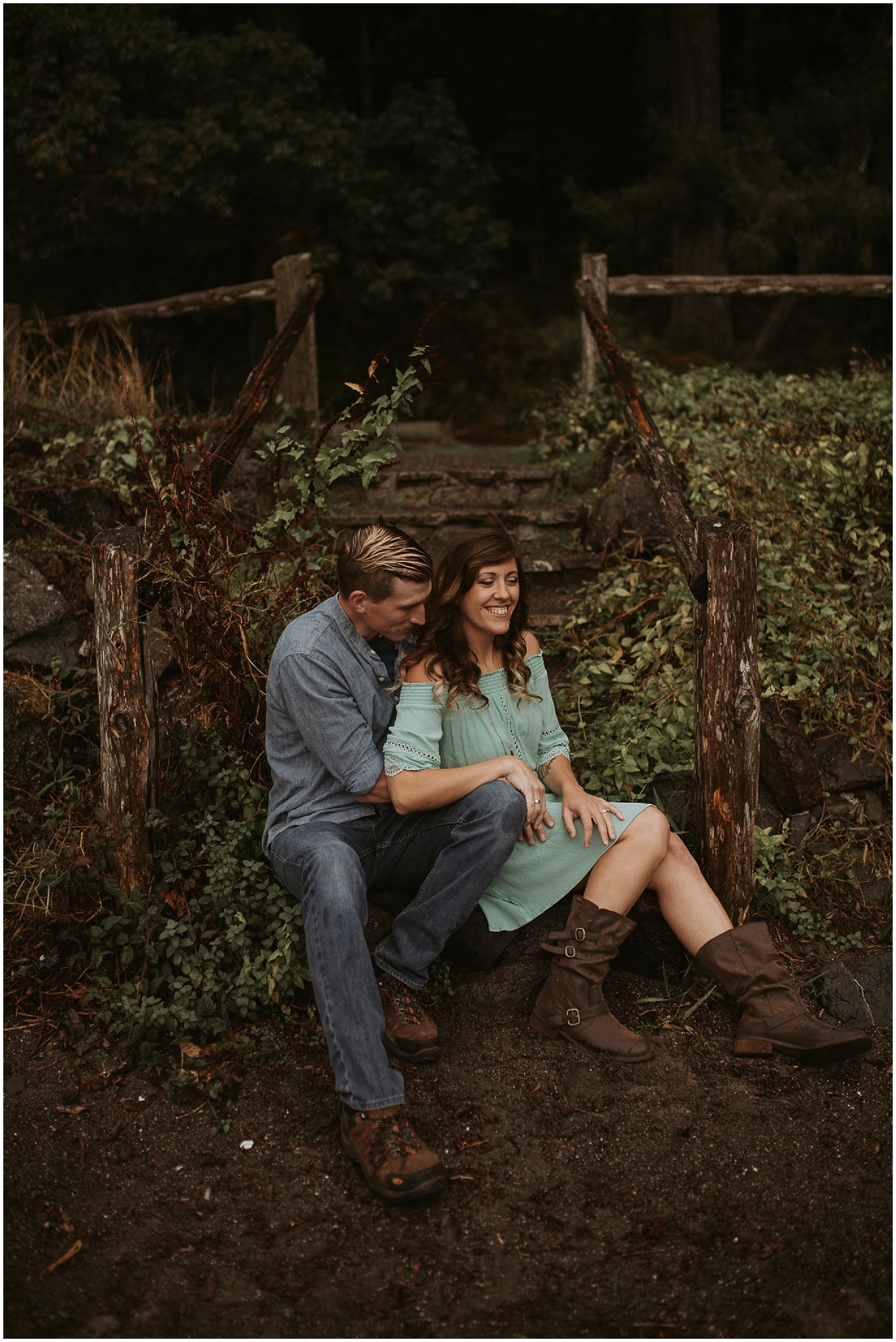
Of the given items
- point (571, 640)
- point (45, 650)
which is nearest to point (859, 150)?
point (571, 640)

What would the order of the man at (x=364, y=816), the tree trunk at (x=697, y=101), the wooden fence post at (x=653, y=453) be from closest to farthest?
1. the man at (x=364, y=816)
2. the wooden fence post at (x=653, y=453)
3. the tree trunk at (x=697, y=101)

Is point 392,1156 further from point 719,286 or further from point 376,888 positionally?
point 719,286

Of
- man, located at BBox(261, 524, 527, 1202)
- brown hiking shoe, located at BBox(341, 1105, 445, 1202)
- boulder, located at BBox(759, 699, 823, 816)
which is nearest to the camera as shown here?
brown hiking shoe, located at BBox(341, 1105, 445, 1202)

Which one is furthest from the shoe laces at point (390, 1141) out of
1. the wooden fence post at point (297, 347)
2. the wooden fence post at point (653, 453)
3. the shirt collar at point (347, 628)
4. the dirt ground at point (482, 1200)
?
the wooden fence post at point (297, 347)

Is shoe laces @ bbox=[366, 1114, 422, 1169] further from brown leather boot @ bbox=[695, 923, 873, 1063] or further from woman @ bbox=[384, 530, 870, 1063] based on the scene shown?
brown leather boot @ bbox=[695, 923, 873, 1063]

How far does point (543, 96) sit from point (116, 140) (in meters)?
9.07

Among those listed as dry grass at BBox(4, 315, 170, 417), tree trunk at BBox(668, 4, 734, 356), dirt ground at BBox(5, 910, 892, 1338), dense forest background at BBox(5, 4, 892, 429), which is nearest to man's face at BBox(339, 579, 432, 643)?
dirt ground at BBox(5, 910, 892, 1338)

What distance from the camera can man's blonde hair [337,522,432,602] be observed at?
2961mm

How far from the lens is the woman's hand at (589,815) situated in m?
3.10

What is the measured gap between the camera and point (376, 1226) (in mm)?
2504

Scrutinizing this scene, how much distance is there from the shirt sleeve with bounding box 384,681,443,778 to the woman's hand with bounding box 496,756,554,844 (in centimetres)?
21

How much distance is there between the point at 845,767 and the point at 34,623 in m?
3.62

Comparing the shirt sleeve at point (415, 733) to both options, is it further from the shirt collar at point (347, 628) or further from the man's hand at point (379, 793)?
the shirt collar at point (347, 628)

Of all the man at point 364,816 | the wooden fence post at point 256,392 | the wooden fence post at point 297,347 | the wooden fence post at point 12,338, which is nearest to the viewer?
the man at point 364,816
